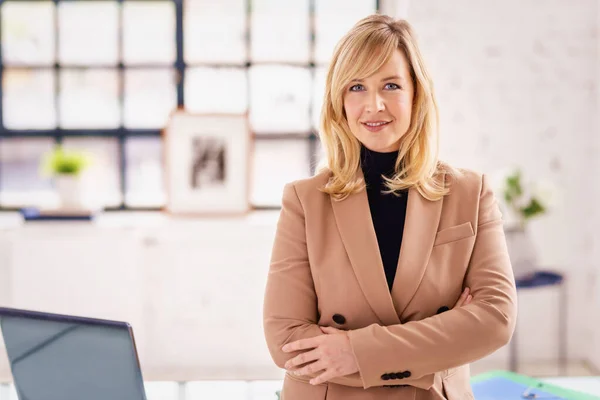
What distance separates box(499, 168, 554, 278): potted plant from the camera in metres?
3.44

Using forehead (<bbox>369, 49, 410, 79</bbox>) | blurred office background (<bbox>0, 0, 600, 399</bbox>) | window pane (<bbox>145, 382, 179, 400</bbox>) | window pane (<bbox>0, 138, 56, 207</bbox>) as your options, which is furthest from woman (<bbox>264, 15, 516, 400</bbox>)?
window pane (<bbox>0, 138, 56, 207</bbox>)

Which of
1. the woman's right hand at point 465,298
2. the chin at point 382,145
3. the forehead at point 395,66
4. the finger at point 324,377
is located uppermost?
the forehead at point 395,66

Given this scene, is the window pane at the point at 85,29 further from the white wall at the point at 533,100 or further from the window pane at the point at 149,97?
the white wall at the point at 533,100

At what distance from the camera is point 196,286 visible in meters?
3.83

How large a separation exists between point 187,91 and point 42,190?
110 centimetres

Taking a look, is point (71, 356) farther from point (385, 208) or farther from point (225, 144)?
point (225, 144)

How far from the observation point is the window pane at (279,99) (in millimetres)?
4168

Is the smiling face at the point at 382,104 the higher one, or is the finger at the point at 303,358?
the smiling face at the point at 382,104

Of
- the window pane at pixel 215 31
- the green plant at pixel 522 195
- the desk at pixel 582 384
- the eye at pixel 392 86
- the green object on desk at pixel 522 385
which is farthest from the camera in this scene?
the window pane at pixel 215 31

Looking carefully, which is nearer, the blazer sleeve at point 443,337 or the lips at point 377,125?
the blazer sleeve at point 443,337

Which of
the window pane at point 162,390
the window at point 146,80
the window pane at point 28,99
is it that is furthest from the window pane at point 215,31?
the window pane at point 162,390

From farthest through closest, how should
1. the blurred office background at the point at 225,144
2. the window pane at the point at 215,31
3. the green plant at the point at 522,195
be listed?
the window pane at the point at 215,31, the blurred office background at the point at 225,144, the green plant at the point at 522,195

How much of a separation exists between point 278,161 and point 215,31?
877 mm

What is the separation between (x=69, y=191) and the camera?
3.83 m
